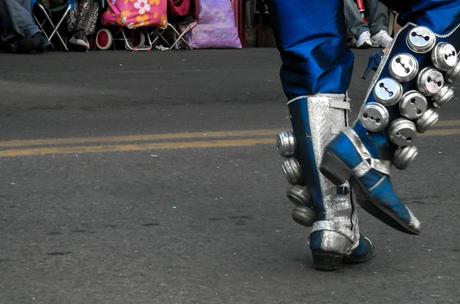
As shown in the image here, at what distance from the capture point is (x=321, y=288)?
3615mm

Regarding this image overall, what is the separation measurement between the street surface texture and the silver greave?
6.2 inches

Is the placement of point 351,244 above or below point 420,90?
below

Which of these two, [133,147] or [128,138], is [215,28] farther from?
[133,147]

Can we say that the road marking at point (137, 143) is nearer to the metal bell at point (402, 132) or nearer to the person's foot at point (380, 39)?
the metal bell at point (402, 132)

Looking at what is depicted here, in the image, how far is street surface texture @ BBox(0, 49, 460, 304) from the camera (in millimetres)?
3643

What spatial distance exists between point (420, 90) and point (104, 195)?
1.88 m

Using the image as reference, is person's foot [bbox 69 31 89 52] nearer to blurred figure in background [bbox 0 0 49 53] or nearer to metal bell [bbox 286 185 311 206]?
blurred figure in background [bbox 0 0 49 53]

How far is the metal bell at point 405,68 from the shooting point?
11.3 feet

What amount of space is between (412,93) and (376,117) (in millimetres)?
119

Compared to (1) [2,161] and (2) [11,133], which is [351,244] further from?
(2) [11,133]

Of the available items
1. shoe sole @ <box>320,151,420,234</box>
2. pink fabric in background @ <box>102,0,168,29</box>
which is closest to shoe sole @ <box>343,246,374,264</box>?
shoe sole @ <box>320,151,420,234</box>

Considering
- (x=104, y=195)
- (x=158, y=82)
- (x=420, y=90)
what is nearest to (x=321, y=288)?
(x=420, y=90)

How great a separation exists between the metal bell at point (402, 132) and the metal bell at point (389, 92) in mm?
58

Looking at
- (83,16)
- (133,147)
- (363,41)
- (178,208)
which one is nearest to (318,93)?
(178,208)
